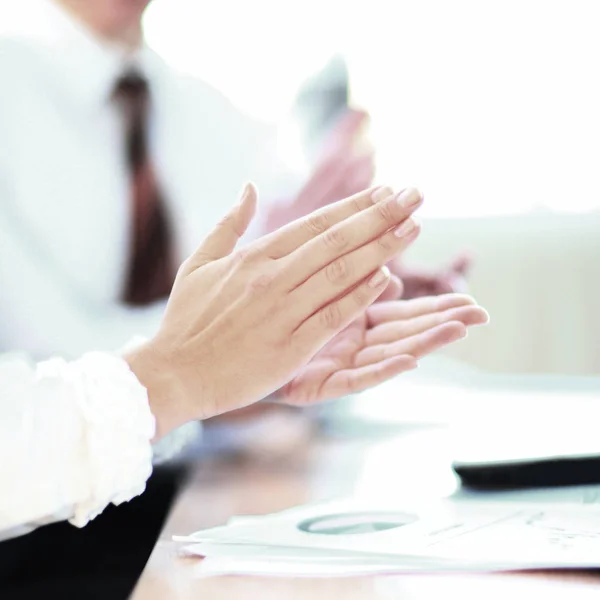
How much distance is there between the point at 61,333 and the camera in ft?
3.09

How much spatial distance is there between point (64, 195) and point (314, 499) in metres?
0.64

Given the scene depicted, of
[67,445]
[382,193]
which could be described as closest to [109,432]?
[67,445]

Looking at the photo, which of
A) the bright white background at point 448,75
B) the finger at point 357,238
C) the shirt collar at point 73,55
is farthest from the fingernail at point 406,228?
the bright white background at point 448,75

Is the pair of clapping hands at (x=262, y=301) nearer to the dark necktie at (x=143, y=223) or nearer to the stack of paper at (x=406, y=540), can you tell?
the stack of paper at (x=406, y=540)

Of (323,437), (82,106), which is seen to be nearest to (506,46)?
(82,106)

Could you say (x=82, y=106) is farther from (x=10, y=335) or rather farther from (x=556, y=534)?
(x=556, y=534)

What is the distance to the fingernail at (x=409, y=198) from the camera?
0.48 meters

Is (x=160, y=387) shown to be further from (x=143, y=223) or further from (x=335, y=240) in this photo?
(x=143, y=223)

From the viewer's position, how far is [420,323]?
1.92ft

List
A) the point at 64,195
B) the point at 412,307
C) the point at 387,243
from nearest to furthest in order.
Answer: the point at 387,243 → the point at 412,307 → the point at 64,195

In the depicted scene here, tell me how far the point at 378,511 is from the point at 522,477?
110 mm

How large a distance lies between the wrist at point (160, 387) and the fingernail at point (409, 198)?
0.19 metres

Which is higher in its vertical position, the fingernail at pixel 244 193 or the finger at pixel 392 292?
the fingernail at pixel 244 193

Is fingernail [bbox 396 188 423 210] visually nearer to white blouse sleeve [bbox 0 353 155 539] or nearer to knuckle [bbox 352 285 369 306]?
knuckle [bbox 352 285 369 306]
